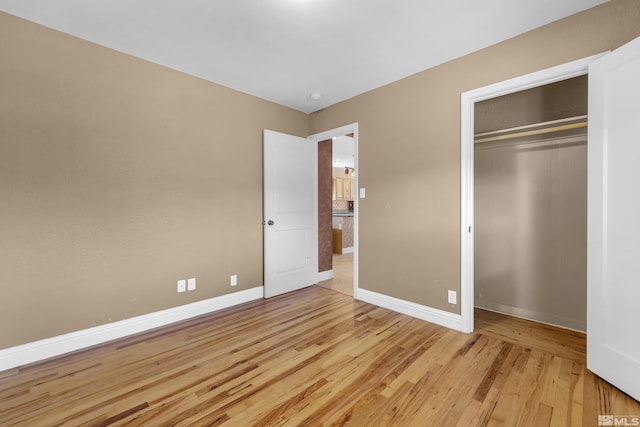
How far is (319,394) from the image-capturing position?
1.76 metres

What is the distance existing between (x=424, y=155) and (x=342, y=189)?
19.0ft

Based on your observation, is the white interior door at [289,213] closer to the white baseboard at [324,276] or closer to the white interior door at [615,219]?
the white baseboard at [324,276]

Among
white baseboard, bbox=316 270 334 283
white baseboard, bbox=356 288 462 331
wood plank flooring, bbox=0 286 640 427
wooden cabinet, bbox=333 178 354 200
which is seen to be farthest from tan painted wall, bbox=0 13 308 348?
wooden cabinet, bbox=333 178 354 200

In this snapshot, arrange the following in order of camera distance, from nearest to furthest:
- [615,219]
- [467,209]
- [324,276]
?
[615,219] → [467,209] → [324,276]

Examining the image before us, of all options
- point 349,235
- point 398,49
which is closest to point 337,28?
point 398,49

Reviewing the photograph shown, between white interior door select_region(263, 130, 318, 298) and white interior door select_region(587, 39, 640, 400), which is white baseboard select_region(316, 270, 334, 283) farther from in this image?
white interior door select_region(587, 39, 640, 400)

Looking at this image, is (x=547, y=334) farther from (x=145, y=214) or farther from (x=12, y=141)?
(x=12, y=141)

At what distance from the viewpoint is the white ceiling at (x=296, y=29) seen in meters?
1.97

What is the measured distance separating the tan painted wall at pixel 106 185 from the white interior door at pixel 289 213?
35cm

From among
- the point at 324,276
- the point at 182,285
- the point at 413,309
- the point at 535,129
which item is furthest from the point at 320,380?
the point at 535,129

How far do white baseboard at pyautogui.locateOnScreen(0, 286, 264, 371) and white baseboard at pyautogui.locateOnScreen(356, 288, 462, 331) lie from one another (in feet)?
5.14

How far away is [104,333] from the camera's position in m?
2.45

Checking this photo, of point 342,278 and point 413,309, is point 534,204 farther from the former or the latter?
point 342,278

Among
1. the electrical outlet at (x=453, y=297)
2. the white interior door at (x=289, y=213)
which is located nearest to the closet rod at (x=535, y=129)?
the electrical outlet at (x=453, y=297)
